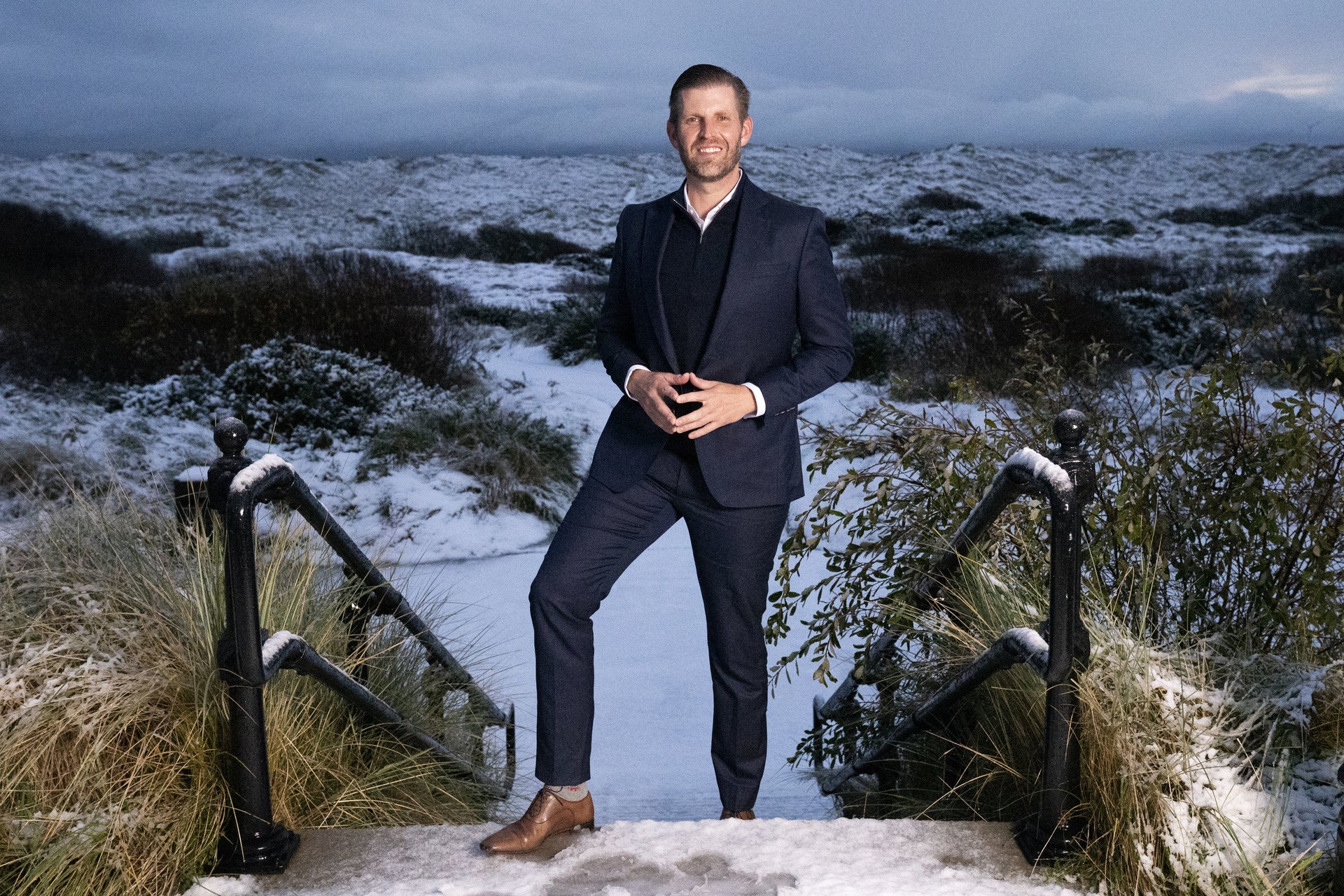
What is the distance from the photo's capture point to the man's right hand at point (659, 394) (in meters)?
2.22

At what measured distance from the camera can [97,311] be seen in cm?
985

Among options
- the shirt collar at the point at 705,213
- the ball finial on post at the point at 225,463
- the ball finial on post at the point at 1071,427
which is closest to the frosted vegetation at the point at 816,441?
the ball finial on post at the point at 225,463

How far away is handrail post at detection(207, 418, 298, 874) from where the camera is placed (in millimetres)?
1924

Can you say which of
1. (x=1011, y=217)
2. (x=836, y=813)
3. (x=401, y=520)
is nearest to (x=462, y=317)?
(x=401, y=520)

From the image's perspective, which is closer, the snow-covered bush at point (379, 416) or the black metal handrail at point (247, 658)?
the black metal handrail at point (247, 658)

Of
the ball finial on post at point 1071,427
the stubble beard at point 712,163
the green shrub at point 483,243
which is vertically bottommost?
the ball finial on post at point 1071,427

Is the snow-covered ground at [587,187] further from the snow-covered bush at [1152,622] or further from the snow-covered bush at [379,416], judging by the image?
the snow-covered bush at [1152,622]

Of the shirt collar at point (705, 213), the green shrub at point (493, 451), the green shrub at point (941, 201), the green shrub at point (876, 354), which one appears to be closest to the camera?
the shirt collar at point (705, 213)

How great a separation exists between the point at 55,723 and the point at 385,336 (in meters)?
7.92

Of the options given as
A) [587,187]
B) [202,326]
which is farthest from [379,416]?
[587,187]

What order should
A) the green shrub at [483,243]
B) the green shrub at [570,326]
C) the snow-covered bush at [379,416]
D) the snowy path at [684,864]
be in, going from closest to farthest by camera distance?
1. the snowy path at [684,864]
2. the snow-covered bush at [379,416]
3. the green shrub at [570,326]
4. the green shrub at [483,243]

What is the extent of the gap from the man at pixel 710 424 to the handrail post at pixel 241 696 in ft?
1.74

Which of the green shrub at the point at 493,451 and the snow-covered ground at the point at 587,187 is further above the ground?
the snow-covered ground at the point at 587,187

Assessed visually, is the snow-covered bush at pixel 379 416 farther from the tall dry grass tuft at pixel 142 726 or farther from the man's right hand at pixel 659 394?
the man's right hand at pixel 659 394
